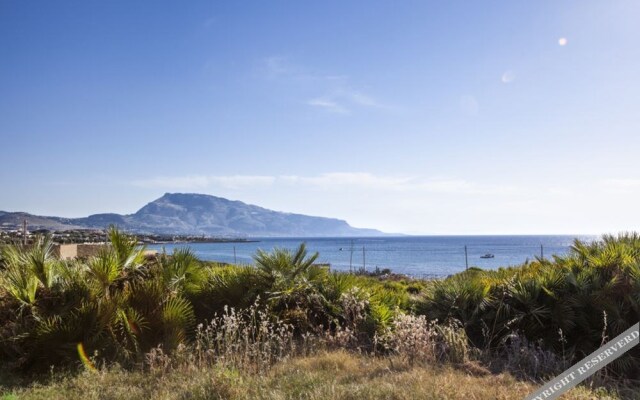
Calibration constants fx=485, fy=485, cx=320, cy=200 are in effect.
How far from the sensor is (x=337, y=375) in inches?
223

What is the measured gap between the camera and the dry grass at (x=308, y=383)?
4.74 m

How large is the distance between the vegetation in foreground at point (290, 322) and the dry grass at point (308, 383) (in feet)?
0.10

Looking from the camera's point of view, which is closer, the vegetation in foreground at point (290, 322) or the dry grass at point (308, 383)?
the dry grass at point (308, 383)

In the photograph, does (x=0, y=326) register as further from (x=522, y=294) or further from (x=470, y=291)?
(x=522, y=294)

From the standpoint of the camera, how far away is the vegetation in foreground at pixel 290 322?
19.4 feet

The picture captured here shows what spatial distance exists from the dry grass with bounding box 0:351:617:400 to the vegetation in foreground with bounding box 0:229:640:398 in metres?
0.03

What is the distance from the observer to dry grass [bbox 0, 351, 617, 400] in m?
4.74

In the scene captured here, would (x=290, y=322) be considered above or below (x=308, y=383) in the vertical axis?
above

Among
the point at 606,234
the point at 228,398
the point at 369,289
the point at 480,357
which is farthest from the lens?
the point at 606,234

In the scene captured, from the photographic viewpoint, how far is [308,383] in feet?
17.3

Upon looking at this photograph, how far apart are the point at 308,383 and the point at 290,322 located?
3.00 m

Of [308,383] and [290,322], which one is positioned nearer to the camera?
[308,383]

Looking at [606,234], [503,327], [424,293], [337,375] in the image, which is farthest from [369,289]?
[606,234]

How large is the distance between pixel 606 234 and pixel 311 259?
6130 mm
